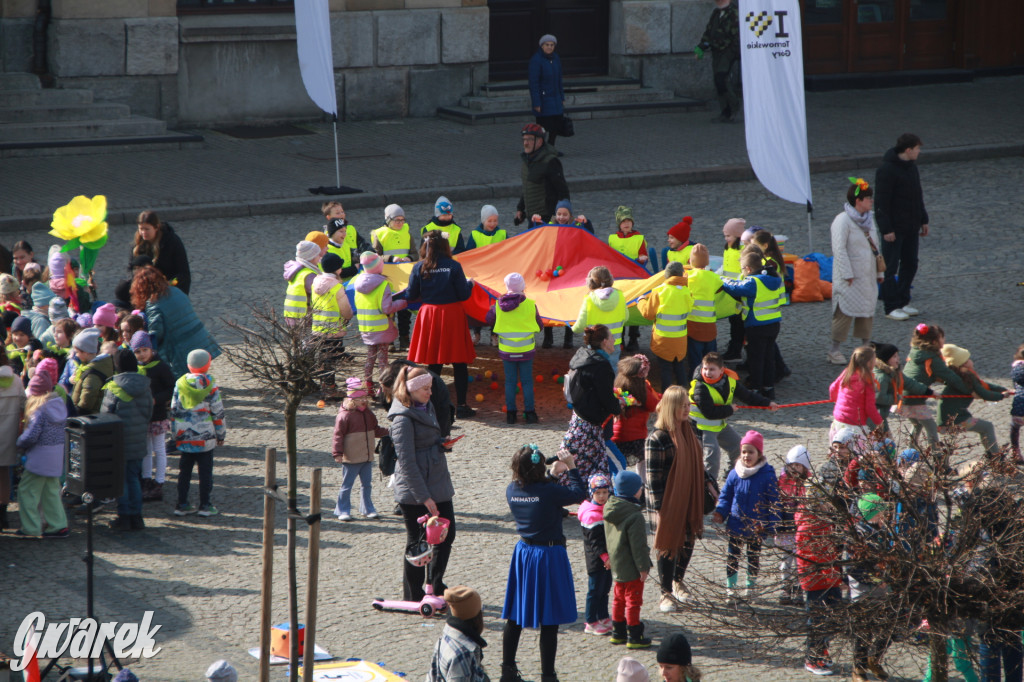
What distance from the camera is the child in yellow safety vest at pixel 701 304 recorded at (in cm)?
1234

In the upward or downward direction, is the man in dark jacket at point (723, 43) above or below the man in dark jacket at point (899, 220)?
above

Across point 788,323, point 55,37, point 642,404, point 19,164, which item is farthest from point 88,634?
point 55,37

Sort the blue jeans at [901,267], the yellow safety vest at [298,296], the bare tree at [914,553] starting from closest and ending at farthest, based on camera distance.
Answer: the bare tree at [914,553] < the yellow safety vest at [298,296] < the blue jeans at [901,267]

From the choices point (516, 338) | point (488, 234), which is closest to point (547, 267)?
point (488, 234)

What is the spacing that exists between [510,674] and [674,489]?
1705 millimetres

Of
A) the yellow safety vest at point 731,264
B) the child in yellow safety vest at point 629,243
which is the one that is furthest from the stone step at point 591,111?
the yellow safety vest at point 731,264

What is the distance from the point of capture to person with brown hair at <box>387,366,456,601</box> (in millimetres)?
8820

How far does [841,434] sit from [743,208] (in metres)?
9.52

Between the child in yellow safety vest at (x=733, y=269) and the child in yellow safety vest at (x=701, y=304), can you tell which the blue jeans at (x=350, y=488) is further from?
the child in yellow safety vest at (x=733, y=269)

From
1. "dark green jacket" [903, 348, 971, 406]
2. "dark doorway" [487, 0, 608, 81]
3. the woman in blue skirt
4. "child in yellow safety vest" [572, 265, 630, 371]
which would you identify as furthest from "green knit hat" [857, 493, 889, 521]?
"dark doorway" [487, 0, 608, 81]

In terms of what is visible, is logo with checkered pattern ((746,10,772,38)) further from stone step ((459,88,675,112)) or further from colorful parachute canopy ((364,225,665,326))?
stone step ((459,88,675,112))

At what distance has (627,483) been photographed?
831 centimetres

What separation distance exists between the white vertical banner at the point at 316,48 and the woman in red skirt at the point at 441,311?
7506 millimetres

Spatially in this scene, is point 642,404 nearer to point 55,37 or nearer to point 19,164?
point 19,164
